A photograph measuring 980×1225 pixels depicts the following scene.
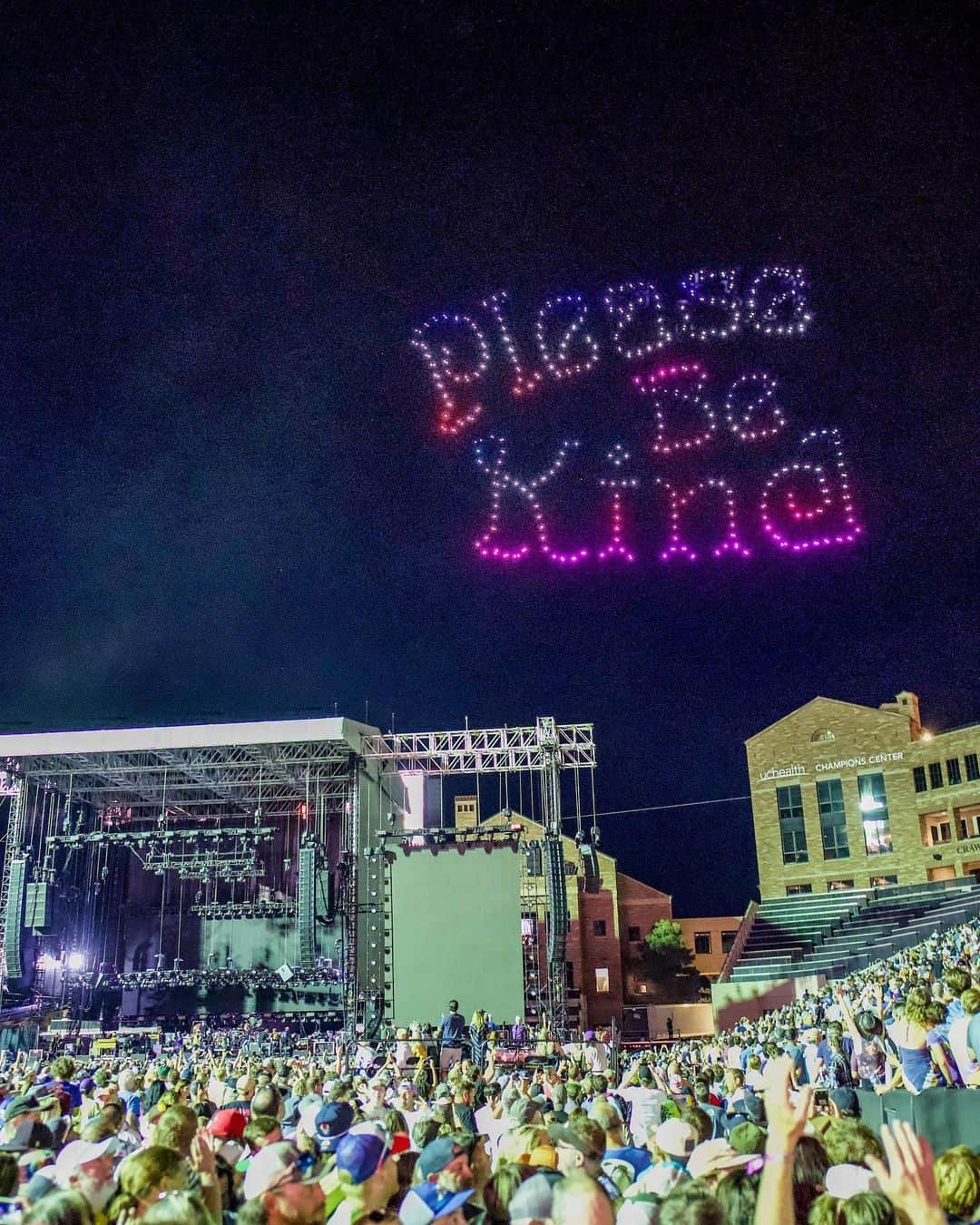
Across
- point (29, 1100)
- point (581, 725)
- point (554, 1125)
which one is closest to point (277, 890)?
point (581, 725)

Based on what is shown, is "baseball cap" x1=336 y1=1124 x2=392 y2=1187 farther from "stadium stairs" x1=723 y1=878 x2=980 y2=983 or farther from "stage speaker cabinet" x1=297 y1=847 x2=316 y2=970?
"stage speaker cabinet" x1=297 y1=847 x2=316 y2=970

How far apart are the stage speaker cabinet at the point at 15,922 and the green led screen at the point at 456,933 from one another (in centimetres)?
1129

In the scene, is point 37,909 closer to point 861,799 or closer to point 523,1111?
point 861,799

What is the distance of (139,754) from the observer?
34344 mm

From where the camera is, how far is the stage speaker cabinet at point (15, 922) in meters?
32.5

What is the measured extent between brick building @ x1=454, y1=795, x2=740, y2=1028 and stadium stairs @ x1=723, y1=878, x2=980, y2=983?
6.91 metres

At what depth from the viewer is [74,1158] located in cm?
515

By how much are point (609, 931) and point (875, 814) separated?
12.6 metres

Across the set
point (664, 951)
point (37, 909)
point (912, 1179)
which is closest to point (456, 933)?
point (37, 909)

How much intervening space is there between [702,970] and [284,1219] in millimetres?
51470

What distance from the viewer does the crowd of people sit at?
3.49 metres

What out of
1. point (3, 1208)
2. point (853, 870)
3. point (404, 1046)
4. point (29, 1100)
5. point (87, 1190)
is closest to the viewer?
point (3, 1208)

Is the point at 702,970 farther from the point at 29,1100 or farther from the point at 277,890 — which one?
the point at 29,1100

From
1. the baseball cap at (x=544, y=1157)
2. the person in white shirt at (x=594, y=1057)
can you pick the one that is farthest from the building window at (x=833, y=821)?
the baseball cap at (x=544, y=1157)
